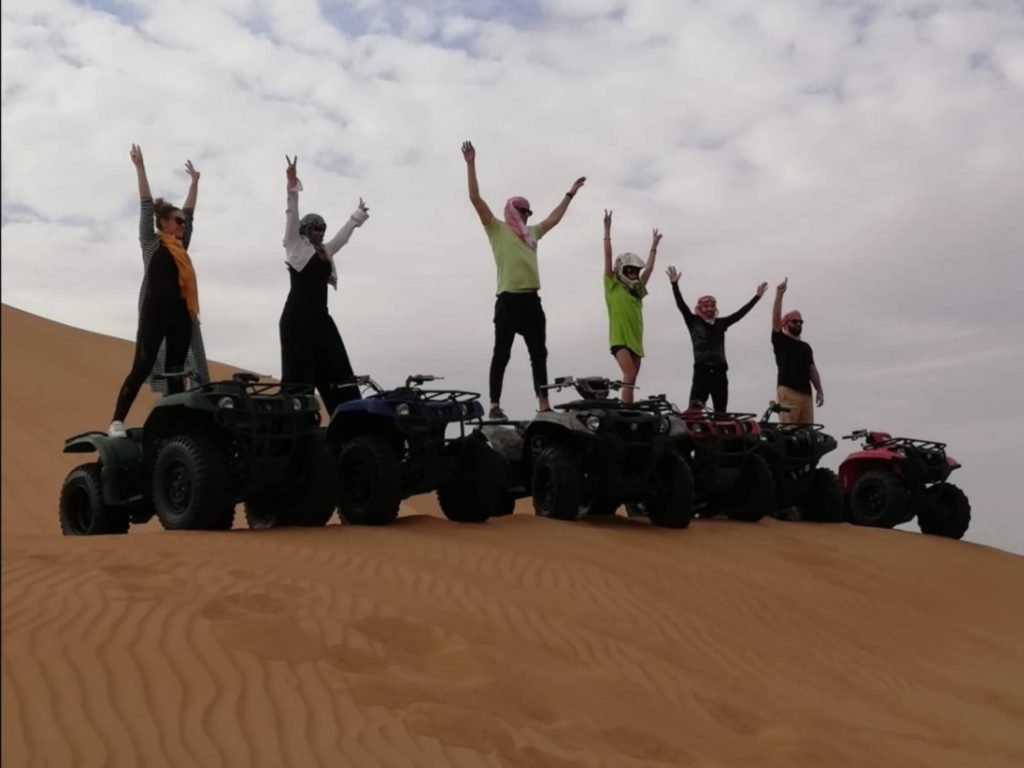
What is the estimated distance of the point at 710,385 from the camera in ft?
41.2

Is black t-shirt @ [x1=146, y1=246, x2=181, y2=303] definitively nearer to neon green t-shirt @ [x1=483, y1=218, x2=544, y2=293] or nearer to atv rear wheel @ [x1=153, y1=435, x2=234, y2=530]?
atv rear wheel @ [x1=153, y1=435, x2=234, y2=530]

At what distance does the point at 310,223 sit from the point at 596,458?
3144 millimetres

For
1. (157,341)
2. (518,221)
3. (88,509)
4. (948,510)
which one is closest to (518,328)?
(518,221)

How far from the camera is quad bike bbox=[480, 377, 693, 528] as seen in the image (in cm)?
980

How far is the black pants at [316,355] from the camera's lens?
9094 mm

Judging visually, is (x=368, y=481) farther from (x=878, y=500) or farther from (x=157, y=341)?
(x=878, y=500)

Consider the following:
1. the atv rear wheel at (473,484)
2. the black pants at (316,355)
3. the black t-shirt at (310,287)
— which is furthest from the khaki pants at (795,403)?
the black t-shirt at (310,287)

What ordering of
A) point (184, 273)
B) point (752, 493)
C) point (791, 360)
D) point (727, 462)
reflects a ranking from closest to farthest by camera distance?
1. point (184, 273)
2. point (727, 462)
3. point (752, 493)
4. point (791, 360)

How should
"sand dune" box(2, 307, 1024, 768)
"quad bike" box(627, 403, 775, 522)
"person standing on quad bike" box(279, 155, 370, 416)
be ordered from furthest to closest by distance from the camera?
"quad bike" box(627, 403, 775, 522), "person standing on quad bike" box(279, 155, 370, 416), "sand dune" box(2, 307, 1024, 768)

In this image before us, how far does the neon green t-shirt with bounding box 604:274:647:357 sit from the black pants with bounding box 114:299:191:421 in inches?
186

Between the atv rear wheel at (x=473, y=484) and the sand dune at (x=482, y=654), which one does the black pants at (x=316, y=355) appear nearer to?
the atv rear wheel at (x=473, y=484)

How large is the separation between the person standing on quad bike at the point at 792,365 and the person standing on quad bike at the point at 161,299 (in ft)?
24.9

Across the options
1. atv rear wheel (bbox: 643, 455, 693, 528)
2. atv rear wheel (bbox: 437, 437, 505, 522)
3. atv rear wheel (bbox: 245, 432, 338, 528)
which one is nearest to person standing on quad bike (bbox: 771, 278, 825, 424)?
atv rear wheel (bbox: 643, 455, 693, 528)

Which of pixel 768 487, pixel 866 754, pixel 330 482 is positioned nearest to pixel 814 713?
pixel 866 754
